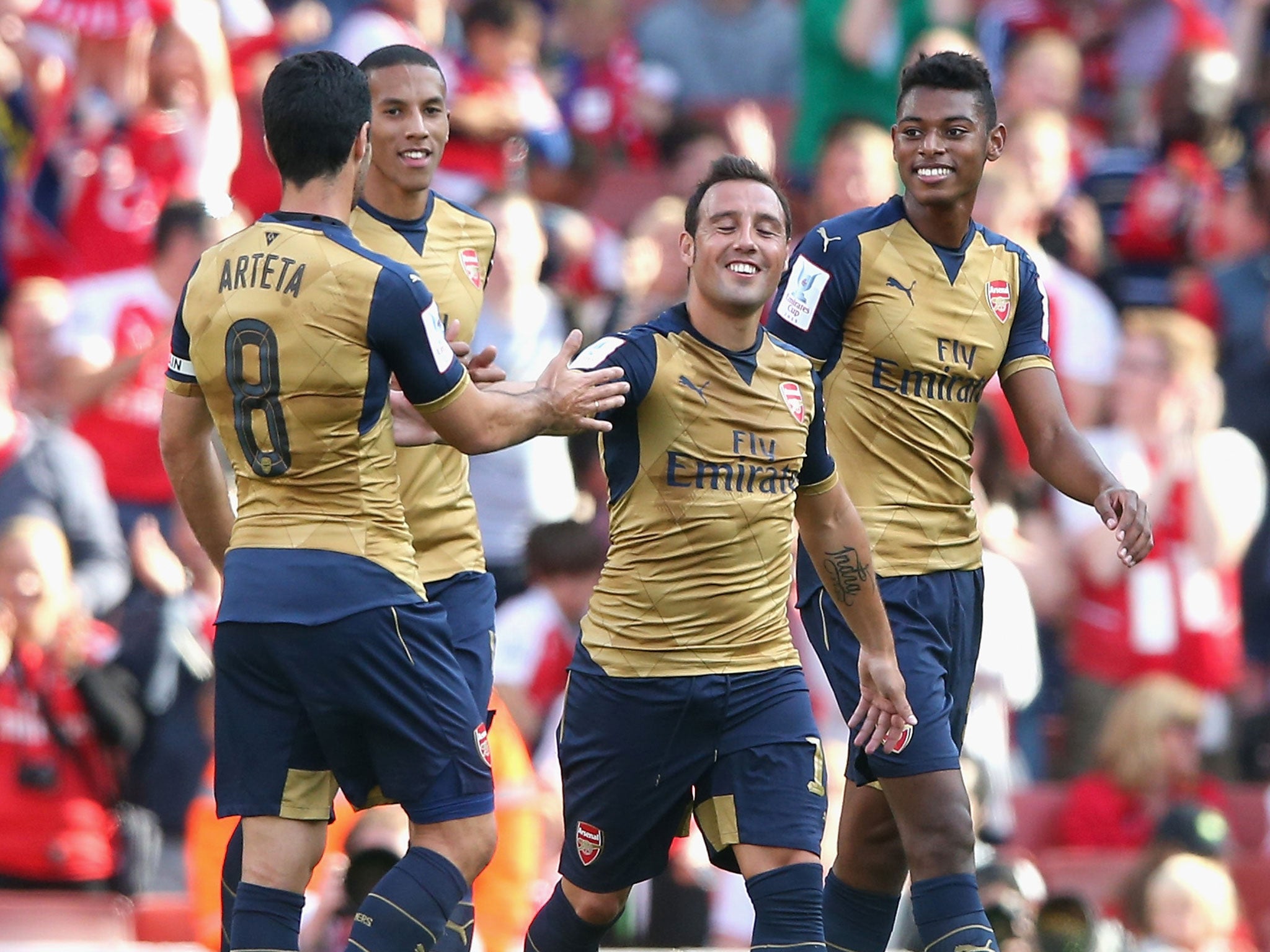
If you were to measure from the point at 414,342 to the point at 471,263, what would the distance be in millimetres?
1352

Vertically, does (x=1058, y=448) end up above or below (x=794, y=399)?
below

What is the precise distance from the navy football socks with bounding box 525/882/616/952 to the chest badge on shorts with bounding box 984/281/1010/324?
6.89 ft

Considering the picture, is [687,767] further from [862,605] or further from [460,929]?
[460,929]

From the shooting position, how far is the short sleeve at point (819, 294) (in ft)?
20.6

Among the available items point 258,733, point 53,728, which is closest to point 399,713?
point 258,733


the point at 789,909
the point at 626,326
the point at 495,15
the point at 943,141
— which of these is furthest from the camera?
the point at 495,15

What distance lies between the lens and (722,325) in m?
6.00

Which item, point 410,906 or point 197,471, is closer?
point 410,906

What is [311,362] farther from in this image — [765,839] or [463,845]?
[765,839]

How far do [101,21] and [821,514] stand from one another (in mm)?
6632

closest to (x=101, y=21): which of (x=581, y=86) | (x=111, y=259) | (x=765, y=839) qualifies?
(x=111, y=259)

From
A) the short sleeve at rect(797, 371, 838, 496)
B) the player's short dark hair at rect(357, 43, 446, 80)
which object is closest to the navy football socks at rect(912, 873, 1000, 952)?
the short sleeve at rect(797, 371, 838, 496)

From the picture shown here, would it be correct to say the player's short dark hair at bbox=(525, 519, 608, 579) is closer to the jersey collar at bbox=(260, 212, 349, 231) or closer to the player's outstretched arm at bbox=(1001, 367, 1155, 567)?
the player's outstretched arm at bbox=(1001, 367, 1155, 567)

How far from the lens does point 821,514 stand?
6.06 metres
